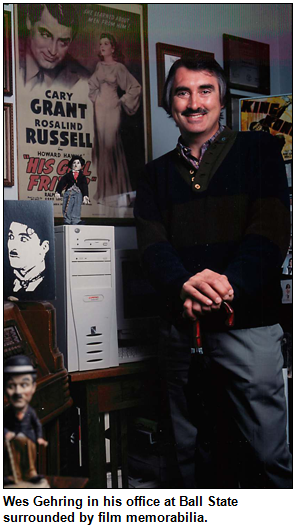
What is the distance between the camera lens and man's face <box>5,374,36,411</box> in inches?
54.9

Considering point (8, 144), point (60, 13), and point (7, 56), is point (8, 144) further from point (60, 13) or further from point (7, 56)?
point (60, 13)

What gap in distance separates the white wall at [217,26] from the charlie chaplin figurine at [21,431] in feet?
2.24

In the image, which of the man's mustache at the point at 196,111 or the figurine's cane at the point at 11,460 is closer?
the figurine's cane at the point at 11,460

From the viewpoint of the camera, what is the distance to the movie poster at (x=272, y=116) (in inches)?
68.4

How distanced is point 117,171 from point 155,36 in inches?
19.7

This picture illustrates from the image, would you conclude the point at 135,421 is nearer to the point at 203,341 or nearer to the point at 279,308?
the point at 203,341

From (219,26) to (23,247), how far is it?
40.7 inches

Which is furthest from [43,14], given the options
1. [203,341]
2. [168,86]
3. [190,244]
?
[203,341]

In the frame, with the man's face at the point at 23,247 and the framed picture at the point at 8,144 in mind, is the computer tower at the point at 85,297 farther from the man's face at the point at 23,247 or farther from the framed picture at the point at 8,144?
the framed picture at the point at 8,144

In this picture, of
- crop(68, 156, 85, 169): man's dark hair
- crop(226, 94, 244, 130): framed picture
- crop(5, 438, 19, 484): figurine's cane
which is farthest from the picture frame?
crop(5, 438, 19, 484): figurine's cane

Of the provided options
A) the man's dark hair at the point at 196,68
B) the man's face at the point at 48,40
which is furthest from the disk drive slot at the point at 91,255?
the man's face at the point at 48,40

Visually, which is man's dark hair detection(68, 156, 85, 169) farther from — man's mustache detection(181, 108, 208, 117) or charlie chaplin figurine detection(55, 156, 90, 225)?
man's mustache detection(181, 108, 208, 117)

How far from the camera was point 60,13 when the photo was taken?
1.62 m

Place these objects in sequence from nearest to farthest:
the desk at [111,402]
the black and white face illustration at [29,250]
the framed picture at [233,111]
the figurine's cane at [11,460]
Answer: the figurine's cane at [11,460]
the black and white face illustration at [29,250]
the desk at [111,402]
the framed picture at [233,111]
